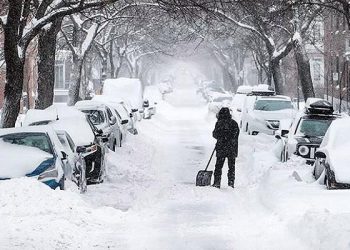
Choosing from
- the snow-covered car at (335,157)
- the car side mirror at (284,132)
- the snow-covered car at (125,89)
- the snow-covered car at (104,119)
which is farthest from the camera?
the snow-covered car at (125,89)

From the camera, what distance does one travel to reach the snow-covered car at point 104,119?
20070 mm

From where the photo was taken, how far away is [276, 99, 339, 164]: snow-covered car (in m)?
15.1

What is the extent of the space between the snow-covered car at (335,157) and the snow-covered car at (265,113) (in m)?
12.3

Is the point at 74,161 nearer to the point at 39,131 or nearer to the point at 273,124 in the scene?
the point at 39,131

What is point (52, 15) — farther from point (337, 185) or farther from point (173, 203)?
point (337, 185)

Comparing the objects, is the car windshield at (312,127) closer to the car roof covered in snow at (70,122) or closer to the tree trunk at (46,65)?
the car roof covered in snow at (70,122)

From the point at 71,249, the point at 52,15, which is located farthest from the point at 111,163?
the point at 71,249

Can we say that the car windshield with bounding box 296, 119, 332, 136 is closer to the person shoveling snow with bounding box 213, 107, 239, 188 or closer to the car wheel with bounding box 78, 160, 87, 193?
the person shoveling snow with bounding box 213, 107, 239, 188

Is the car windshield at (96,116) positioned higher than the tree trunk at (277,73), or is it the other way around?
the tree trunk at (277,73)

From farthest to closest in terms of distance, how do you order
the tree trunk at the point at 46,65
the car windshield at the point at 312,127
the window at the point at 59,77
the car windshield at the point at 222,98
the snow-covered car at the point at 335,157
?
the window at the point at 59,77, the car windshield at the point at 222,98, the tree trunk at the point at 46,65, the car windshield at the point at 312,127, the snow-covered car at the point at 335,157

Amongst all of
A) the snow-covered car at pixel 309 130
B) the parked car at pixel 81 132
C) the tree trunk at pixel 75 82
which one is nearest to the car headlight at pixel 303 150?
the snow-covered car at pixel 309 130

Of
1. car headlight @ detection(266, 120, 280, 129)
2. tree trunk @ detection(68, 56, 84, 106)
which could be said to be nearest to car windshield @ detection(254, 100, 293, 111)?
car headlight @ detection(266, 120, 280, 129)

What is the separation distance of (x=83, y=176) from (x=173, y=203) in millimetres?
2255

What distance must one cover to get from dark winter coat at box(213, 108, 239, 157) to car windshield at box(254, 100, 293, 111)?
12.1 metres
